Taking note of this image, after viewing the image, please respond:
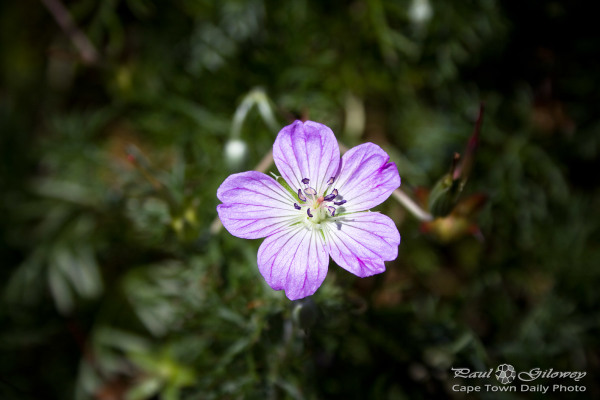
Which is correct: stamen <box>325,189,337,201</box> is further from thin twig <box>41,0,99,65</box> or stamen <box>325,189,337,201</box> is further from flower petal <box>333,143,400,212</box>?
thin twig <box>41,0,99,65</box>

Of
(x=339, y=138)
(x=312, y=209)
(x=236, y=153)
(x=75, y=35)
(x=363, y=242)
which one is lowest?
(x=363, y=242)

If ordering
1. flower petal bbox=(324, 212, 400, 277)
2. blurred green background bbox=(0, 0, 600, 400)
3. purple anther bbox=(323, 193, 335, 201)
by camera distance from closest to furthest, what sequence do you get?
1. flower petal bbox=(324, 212, 400, 277)
2. purple anther bbox=(323, 193, 335, 201)
3. blurred green background bbox=(0, 0, 600, 400)

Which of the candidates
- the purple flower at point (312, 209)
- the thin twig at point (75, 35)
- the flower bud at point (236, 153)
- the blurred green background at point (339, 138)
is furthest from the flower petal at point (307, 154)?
the thin twig at point (75, 35)

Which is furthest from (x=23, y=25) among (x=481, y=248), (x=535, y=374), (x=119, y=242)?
(x=535, y=374)

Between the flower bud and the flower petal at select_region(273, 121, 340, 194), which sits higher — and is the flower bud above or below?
above

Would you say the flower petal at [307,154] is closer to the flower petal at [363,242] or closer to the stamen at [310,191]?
the stamen at [310,191]

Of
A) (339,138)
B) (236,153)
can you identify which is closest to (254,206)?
(236,153)

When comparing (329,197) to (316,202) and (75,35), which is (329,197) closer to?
(316,202)

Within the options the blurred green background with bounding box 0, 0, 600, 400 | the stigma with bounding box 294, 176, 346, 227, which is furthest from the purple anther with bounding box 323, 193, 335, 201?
the blurred green background with bounding box 0, 0, 600, 400

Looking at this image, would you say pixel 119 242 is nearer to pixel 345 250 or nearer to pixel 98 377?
pixel 98 377
